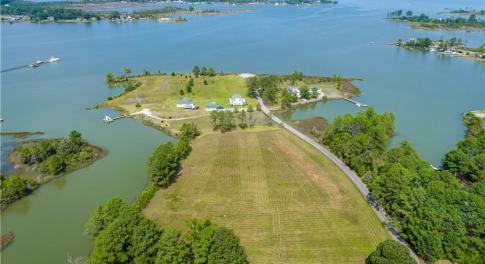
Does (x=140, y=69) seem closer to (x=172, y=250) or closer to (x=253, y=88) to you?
(x=253, y=88)

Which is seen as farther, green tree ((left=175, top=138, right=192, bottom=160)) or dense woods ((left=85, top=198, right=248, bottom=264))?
green tree ((left=175, top=138, right=192, bottom=160))

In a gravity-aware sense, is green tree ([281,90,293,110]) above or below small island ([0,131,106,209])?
above

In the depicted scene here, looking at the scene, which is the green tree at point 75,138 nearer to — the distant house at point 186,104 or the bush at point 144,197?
the bush at point 144,197

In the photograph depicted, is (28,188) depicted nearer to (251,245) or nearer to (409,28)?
(251,245)

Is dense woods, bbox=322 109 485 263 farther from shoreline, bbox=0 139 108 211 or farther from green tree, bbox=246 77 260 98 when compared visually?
shoreline, bbox=0 139 108 211

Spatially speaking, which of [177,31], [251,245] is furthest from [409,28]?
[251,245]

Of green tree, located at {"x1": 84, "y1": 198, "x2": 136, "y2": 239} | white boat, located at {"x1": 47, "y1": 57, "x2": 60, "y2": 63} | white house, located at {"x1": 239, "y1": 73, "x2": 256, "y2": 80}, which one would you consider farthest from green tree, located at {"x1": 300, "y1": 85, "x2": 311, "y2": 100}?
white boat, located at {"x1": 47, "y1": 57, "x2": 60, "y2": 63}

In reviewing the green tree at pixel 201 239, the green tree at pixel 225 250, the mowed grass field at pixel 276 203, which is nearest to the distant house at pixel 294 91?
the mowed grass field at pixel 276 203
